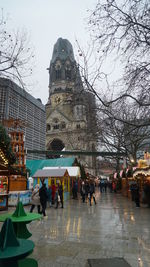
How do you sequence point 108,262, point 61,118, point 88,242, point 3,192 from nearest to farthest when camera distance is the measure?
point 108,262 → point 88,242 → point 3,192 → point 61,118

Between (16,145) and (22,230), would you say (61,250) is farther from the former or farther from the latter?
(16,145)

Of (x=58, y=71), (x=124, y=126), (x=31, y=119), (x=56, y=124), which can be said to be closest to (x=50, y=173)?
(x=124, y=126)

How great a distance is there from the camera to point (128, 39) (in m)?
7.19

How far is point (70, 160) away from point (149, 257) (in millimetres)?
21520

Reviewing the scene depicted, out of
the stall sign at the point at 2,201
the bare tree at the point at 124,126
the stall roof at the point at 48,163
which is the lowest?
the stall sign at the point at 2,201

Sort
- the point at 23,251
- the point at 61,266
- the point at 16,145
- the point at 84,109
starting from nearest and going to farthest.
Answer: the point at 23,251
the point at 61,266
the point at 84,109
the point at 16,145

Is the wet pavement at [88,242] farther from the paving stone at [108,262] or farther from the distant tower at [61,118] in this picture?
the distant tower at [61,118]

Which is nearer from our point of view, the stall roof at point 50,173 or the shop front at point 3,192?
the shop front at point 3,192

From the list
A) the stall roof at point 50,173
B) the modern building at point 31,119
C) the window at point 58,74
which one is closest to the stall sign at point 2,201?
the stall roof at point 50,173

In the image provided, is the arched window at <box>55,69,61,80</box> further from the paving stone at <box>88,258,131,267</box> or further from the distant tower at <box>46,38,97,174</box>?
the paving stone at <box>88,258,131,267</box>

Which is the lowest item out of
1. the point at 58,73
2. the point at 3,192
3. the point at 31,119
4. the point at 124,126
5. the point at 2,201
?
the point at 2,201

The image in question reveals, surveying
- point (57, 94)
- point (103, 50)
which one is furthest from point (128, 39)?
point (57, 94)

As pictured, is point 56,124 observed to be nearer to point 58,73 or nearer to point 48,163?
point 58,73

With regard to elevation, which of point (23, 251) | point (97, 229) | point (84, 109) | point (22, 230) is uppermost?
point (84, 109)
